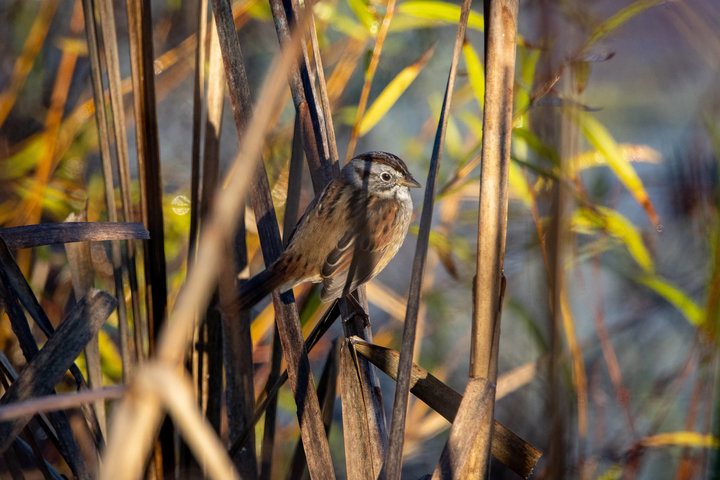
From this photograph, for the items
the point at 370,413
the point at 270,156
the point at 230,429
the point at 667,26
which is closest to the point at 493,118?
the point at 370,413

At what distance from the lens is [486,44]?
3.54 ft

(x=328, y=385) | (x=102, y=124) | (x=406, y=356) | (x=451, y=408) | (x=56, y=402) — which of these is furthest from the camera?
(x=328, y=385)

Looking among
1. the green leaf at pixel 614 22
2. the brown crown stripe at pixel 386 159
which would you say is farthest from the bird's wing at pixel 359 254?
the green leaf at pixel 614 22

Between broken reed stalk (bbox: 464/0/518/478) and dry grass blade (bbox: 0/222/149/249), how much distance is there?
0.75 m

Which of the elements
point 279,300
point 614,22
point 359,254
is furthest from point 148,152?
point 614,22

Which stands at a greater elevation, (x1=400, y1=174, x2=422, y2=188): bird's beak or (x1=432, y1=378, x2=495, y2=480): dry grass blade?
(x1=400, y1=174, x2=422, y2=188): bird's beak

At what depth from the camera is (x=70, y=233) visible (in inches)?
52.4

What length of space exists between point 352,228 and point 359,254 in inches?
6.0

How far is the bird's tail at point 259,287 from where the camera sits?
1523 mm

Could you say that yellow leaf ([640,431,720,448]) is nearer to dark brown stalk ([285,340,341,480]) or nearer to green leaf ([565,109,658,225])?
green leaf ([565,109,658,225])

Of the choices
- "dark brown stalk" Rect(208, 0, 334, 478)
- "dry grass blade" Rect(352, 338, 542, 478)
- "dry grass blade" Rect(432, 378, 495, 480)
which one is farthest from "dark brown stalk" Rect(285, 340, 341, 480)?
"dry grass blade" Rect(432, 378, 495, 480)

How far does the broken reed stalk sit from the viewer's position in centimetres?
106

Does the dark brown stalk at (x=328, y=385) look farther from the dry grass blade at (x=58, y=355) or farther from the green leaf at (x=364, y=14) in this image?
the green leaf at (x=364, y=14)

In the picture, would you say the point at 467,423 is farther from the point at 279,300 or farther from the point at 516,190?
the point at 516,190
